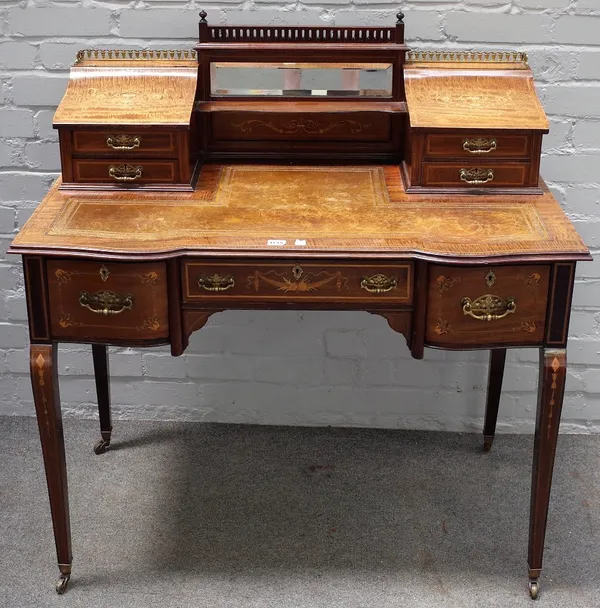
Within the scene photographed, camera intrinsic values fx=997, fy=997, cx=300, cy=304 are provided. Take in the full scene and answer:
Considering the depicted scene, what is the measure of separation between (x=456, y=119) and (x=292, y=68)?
0.47 meters

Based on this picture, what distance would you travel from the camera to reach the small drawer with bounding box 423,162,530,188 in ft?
8.15

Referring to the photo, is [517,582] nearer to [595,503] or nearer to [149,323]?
[595,503]

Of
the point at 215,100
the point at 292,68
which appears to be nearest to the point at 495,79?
the point at 292,68

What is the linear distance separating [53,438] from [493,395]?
1.41 meters

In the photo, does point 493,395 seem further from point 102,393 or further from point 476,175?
point 102,393

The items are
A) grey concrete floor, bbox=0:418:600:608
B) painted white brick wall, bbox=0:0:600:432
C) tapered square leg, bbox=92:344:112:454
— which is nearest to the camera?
grey concrete floor, bbox=0:418:600:608

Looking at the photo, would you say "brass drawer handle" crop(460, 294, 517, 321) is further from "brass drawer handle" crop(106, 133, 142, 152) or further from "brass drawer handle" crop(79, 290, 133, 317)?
"brass drawer handle" crop(106, 133, 142, 152)

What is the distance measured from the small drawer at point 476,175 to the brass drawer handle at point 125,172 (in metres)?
0.72

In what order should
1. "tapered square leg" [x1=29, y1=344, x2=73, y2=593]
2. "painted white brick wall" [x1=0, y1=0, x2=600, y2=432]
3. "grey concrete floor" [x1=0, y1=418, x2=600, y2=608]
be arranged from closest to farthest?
"tapered square leg" [x1=29, y1=344, x2=73, y2=593]
"grey concrete floor" [x1=0, y1=418, x2=600, y2=608]
"painted white brick wall" [x1=0, y1=0, x2=600, y2=432]

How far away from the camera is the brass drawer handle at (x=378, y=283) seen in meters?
2.22

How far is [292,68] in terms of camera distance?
104 inches

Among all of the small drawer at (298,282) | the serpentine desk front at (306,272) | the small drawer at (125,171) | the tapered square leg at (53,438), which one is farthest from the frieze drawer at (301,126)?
the tapered square leg at (53,438)

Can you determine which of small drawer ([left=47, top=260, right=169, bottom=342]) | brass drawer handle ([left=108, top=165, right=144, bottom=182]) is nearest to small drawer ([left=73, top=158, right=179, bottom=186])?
brass drawer handle ([left=108, top=165, right=144, bottom=182])

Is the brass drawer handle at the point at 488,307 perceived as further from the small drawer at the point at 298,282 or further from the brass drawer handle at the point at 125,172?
the brass drawer handle at the point at 125,172
